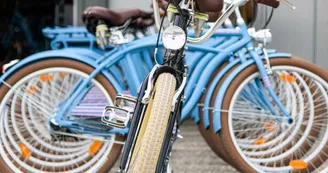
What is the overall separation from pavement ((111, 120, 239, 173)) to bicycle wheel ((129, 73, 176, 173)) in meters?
1.95

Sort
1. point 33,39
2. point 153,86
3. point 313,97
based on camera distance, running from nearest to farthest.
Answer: point 153,86 → point 313,97 → point 33,39

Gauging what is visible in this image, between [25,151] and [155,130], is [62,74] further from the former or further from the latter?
[155,130]

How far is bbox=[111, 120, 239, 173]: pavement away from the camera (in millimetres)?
4070

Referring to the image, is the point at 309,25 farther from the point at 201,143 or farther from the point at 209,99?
the point at 209,99

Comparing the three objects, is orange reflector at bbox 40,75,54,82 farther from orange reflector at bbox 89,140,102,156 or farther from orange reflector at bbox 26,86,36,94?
orange reflector at bbox 89,140,102,156

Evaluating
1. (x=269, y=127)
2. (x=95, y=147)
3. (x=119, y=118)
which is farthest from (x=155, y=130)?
(x=269, y=127)

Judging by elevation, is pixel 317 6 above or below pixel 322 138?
above

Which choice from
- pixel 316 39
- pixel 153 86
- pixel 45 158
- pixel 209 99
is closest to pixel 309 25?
pixel 316 39

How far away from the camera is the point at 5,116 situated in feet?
11.1

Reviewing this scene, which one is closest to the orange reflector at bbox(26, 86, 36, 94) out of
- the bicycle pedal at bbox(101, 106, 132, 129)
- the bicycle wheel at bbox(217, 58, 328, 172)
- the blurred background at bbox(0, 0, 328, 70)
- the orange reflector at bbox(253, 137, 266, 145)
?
the bicycle pedal at bbox(101, 106, 132, 129)

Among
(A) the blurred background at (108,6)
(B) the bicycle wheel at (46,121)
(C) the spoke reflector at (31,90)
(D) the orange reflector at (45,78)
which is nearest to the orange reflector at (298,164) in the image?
(B) the bicycle wheel at (46,121)

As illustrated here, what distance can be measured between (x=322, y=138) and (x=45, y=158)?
5.93 ft

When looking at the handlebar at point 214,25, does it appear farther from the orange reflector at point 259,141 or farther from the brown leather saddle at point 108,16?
the orange reflector at point 259,141

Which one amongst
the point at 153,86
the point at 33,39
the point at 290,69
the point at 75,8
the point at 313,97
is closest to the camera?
the point at 153,86
